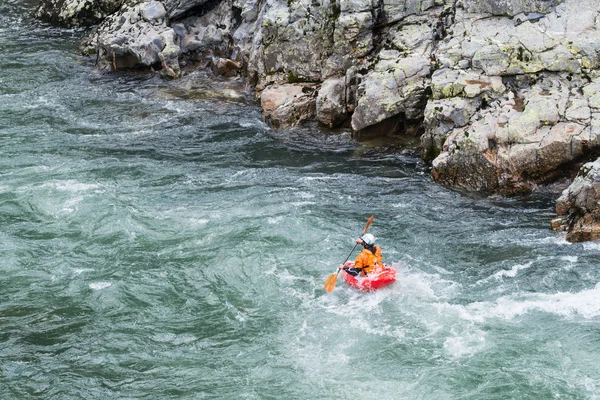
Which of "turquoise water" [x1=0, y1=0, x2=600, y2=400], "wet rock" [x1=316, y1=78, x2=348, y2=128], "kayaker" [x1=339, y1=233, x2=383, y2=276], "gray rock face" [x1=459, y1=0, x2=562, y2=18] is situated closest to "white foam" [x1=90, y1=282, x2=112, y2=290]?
"turquoise water" [x1=0, y1=0, x2=600, y2=400]

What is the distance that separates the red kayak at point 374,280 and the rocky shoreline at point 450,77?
3885mm

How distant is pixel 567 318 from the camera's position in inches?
512

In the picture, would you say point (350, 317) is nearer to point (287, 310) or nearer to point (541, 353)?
point (287, 310)

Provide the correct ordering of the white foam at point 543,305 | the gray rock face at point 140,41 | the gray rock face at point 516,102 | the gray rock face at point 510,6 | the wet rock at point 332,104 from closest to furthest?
the white foam at point 543,305 → the gray rock face at point 516,102 → the gray rock face at point 510,6 → the wet rock at point 332,104 → the gray rock face at point 140,41

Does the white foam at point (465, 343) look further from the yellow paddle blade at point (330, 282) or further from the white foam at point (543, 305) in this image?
the yellow paddle blade at point (330, 282)

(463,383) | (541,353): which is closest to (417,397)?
(463,383)

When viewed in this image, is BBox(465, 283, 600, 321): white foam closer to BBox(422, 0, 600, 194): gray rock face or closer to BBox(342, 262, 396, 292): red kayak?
BBox(342, 262, 396, 292): red kayak

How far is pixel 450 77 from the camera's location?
18.2m

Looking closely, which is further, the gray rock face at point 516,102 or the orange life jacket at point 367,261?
the gray rock face at point 516,102

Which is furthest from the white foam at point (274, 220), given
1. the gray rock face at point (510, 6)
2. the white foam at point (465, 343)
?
the gray rock face at point (510, 6)

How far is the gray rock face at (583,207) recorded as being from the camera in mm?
14945

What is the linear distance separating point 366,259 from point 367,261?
1.7 inches

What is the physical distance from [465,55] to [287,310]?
8514mm

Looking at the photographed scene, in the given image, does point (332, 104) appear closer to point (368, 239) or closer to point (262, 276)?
point (368, 239)
